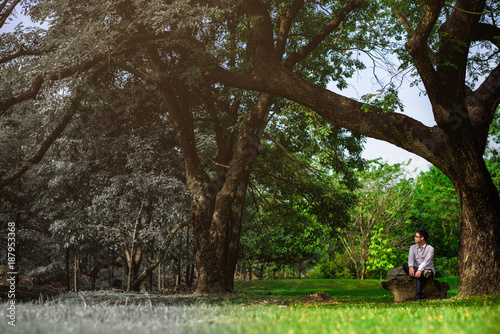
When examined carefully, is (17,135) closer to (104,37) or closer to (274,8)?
(104,37)

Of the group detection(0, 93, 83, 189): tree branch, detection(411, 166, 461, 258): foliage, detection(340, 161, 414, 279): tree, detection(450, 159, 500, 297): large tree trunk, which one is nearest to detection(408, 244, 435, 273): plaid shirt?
detection(450, 159, 500, 297): large tree trunk

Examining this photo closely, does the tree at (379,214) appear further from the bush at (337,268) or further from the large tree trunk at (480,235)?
the large tree trunk at (480,235)

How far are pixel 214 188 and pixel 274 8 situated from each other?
23.6 ft

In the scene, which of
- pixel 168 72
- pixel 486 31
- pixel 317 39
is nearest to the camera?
pixel 486 31

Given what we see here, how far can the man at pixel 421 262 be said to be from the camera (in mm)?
9398

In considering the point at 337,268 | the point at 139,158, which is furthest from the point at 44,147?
the point at 337,268

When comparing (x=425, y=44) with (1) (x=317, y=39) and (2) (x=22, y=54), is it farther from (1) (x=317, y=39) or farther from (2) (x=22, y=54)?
(2) (x=22, y=54)

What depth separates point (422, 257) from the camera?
31.2ft

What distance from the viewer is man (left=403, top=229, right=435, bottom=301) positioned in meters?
9.40

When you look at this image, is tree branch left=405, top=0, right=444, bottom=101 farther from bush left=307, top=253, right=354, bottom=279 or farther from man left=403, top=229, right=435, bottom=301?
bush left=307, top=253, right=354, bottom=279

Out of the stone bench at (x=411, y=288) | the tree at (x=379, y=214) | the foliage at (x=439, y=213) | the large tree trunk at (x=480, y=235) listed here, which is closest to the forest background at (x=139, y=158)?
the large tree trunk at (x=480, y=235)

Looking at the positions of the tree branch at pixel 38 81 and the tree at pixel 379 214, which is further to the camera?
the tree at pixel 379 214

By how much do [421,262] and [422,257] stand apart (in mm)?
134

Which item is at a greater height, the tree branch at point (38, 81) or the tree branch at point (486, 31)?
the tree branch at point (486, 31)
